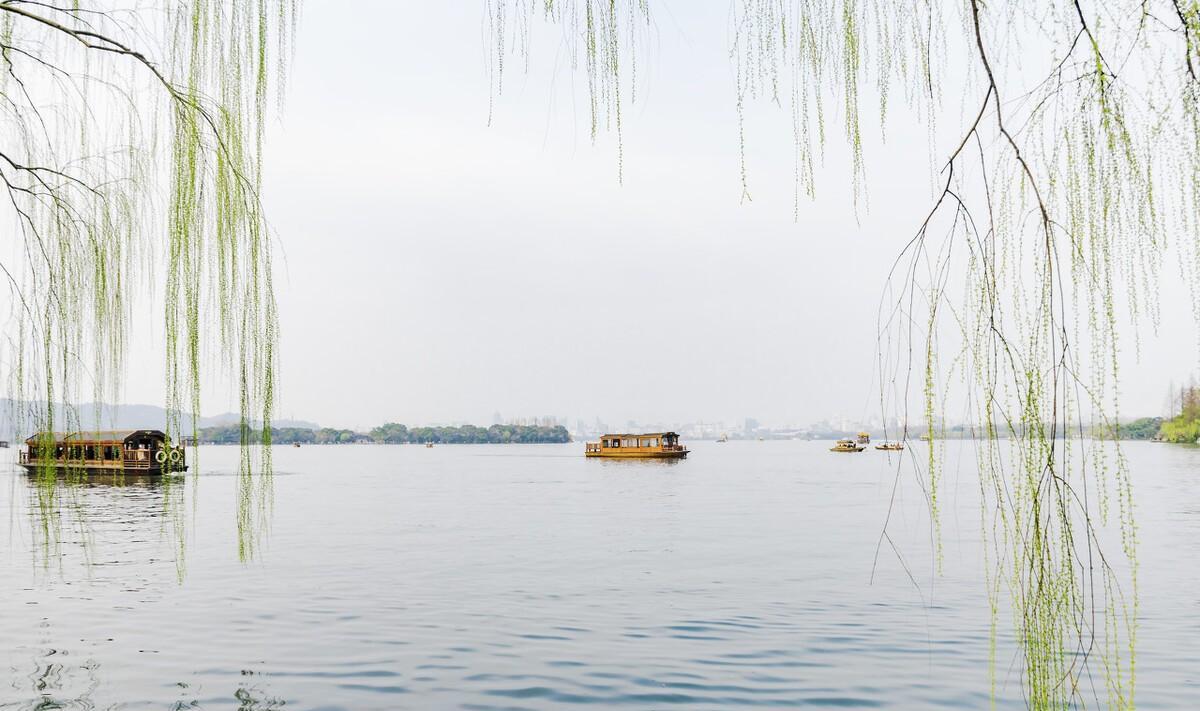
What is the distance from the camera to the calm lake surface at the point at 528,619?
9.11m

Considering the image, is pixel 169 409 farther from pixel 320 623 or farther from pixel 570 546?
pixel 570 546

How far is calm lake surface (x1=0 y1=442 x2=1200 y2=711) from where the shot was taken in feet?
29.9

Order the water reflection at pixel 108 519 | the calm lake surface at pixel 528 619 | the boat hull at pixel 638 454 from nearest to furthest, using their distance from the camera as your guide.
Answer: the water reflection at pixel 108 519 < the calm lake surface at pixel 528 619 < the boat hull at pixel 638 454

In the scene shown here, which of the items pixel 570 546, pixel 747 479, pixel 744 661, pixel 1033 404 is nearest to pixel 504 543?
pixel 570 546

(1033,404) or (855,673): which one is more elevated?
(1033,404)

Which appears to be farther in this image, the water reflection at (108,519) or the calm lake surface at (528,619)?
the calm lake surface at (528,619)

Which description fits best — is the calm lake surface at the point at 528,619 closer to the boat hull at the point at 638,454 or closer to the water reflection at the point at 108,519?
the water reflection at the point at 108,519

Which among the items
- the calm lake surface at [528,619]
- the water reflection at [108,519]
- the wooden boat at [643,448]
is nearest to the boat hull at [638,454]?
the wooden boat at [643,448]

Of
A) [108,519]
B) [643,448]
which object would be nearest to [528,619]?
[108,519]

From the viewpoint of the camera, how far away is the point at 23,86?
399 centimetres

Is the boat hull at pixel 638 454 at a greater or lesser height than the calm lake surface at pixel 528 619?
lesser

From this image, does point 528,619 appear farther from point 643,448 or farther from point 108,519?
point 643,448

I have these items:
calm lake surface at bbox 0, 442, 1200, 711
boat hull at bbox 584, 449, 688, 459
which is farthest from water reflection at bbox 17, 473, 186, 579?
boat hull at bbox 584, 449, 688, 459

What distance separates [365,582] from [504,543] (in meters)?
7.11
